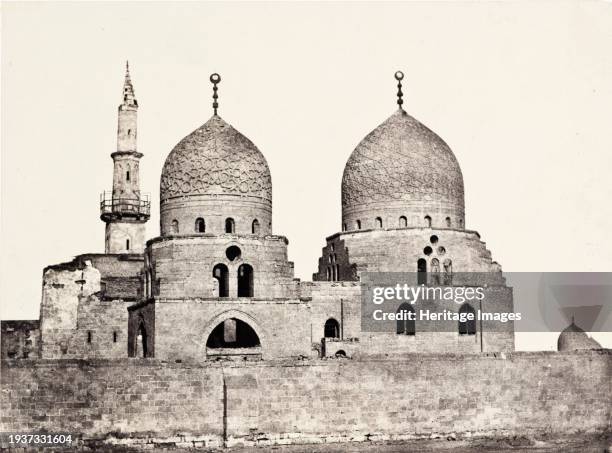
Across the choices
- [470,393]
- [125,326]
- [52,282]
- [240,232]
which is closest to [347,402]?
[470,393]

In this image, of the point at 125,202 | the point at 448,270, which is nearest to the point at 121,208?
the point at 125,202

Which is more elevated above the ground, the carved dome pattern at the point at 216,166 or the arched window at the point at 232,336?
the carved dome pattern at the point at 216,166

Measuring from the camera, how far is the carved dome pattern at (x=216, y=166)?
36594 mm

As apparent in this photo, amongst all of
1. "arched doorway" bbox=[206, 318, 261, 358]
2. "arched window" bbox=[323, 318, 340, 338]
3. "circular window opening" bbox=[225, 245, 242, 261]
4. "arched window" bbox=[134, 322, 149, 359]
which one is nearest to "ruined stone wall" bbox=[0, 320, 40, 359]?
"arched window" bbox=[134, 322, 149, 359]

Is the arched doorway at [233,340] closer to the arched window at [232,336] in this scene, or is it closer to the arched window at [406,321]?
the arched window at [232,336]

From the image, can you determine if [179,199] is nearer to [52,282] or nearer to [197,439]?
[52,282]

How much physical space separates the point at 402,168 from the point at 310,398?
10961 mm

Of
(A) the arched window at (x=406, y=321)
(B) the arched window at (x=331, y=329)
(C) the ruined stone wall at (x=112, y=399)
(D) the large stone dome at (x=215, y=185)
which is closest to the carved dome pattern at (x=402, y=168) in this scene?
(A) the arched window at (x=406, y=321)

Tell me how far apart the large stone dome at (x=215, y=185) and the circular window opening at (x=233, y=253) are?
3.24 ft

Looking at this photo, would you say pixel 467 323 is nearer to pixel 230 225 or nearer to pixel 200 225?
pixel 230 225

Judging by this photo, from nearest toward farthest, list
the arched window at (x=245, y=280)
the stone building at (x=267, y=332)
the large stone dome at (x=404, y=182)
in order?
1. the stone building at (x=267, y=332)
2. the arched window at (x=245, y=280)
3. the large stone dome at (x=404, y=182)

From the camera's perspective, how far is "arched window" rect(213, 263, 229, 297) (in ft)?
116

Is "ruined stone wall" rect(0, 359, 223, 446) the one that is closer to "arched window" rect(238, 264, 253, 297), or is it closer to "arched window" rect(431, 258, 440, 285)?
"arched window" rect(238, 264, 253, 297)

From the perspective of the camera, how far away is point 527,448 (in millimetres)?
32781
